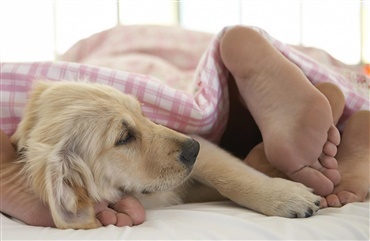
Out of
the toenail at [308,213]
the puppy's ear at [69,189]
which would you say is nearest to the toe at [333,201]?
the toenail at [308,213]

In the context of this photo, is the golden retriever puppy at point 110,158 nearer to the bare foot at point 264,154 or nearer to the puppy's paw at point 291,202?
the puppy's paw at point 291,202

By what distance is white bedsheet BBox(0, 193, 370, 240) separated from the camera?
89cm

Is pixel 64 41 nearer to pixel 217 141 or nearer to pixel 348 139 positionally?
pixel 217 141

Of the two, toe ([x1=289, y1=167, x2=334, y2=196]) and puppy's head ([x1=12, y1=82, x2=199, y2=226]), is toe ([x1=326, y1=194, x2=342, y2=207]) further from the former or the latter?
puppy's head ([x1=12, y1=82, x2=199, y2=226])

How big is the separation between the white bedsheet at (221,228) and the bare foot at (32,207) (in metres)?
0.03

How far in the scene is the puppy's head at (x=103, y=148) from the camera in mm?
1068

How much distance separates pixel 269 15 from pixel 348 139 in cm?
173

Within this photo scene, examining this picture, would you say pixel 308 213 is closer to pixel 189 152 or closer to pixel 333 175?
pixel 333 175

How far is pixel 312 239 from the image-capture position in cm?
88

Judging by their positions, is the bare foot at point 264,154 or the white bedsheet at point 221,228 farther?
the bare foot at point 264,154

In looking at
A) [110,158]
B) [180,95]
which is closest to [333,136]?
[180,95]

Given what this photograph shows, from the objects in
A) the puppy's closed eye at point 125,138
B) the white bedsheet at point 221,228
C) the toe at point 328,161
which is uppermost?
the puppy's closed eye at point 125,138

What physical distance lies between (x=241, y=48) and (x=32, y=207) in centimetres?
72

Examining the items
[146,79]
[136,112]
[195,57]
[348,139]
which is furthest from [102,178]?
[195,57]
